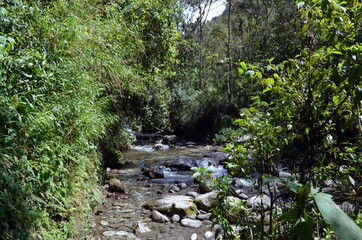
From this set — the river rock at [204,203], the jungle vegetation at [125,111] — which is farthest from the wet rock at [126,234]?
the river rock at [204,203]

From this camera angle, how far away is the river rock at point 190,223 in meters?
5.57

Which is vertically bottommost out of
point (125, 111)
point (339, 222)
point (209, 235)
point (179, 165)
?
point (179, 165)

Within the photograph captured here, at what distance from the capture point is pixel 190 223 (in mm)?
5625

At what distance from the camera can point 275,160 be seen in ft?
7.91

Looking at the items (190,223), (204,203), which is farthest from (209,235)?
(204,203)

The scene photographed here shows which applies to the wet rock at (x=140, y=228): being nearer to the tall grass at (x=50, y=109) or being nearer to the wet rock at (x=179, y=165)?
the tall grass at (x=50, y=109)

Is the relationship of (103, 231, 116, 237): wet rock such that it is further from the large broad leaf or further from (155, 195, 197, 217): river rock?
the large broad leaf

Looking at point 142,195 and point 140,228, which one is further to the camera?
point 142,195

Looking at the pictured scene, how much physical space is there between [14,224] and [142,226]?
3.12m

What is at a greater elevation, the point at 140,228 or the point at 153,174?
the point at 140,228

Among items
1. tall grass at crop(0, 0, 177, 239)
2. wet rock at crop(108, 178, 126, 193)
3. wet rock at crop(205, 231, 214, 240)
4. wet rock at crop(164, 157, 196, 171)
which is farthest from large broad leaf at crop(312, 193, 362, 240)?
wet rock at crop(164, 157, 196, 171)

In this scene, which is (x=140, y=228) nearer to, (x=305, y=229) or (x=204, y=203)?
(x=204, y=203)

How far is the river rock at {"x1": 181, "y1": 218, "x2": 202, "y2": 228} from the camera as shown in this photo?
18.3 ft

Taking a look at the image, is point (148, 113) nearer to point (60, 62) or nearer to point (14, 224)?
point (60, 62)
